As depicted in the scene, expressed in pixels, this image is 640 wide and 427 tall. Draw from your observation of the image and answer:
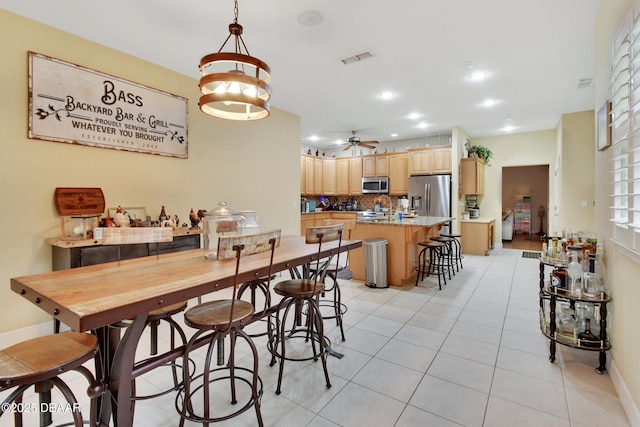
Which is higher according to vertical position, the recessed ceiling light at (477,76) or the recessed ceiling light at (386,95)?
the recessed ceiling light at (386,95)

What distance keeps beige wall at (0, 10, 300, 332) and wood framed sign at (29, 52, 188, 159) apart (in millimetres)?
72

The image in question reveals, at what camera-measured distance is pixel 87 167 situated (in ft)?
9.81

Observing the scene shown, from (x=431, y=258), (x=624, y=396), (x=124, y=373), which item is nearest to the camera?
(x=124, y=373)

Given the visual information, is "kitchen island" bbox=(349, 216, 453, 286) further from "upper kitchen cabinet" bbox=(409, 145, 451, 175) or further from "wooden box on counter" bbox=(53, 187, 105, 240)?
"wooden box on counter" bbox=(53, 187, 105, 240)

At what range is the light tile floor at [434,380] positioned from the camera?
5.77 ft

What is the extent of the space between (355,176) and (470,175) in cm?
276

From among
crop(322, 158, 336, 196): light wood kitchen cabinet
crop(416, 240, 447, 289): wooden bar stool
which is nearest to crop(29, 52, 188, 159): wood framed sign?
crop(416, 240, 447, 289): wooden bar stool

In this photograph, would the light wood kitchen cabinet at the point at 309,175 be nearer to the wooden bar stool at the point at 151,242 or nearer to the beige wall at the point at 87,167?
the beige wall at the point at 87,167

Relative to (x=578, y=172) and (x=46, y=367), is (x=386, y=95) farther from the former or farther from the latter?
(x=46, y=367)

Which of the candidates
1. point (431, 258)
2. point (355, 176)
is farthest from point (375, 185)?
point (431, 258)

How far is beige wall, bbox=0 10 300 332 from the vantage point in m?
2.58

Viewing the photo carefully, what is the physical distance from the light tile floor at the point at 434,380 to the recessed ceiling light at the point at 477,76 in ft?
9.36

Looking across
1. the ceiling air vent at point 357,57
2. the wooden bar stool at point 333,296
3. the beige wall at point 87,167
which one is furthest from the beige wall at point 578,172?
the beige wall at point 87,167

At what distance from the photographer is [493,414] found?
178 centimetres
